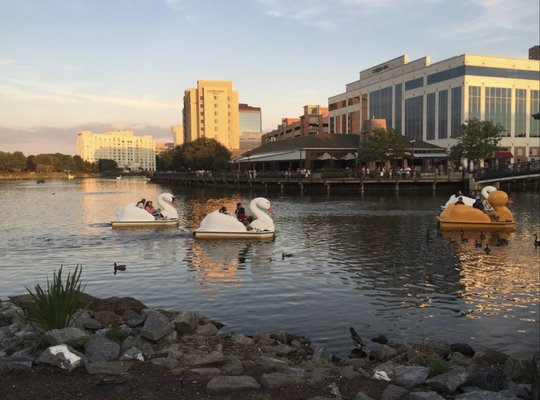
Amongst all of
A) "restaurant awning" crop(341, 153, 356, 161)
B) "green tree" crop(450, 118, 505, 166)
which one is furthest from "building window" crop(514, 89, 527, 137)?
"restaurant awning" crop(341, 153, 356, 161)

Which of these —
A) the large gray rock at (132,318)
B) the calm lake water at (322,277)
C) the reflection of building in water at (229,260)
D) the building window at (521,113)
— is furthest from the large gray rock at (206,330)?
the building window at (521,113)

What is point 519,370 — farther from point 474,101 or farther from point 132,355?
point 474,101

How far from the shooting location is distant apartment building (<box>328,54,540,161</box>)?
9125cm

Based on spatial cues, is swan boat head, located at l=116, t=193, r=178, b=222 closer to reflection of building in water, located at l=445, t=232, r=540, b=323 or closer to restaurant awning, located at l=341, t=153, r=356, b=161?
reflection of building in water, located at l=445, t=232, r=540, b=323

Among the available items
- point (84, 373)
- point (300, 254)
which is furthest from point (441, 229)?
point (84, 373)

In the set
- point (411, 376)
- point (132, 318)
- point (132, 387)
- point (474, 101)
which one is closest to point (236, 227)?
point (132, 318)

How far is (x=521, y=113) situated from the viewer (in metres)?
95.5

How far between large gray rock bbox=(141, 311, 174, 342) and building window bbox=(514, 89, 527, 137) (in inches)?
3840

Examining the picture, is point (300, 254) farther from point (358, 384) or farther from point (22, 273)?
point (358, 384)

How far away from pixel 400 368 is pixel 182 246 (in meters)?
17.4

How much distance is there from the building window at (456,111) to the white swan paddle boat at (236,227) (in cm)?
7396

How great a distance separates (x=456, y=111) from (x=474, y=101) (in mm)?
3407

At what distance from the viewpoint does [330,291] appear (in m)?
16.5

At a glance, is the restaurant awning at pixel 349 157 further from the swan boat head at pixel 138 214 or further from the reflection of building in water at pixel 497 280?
the reflection of building in water at pixel 497 280
